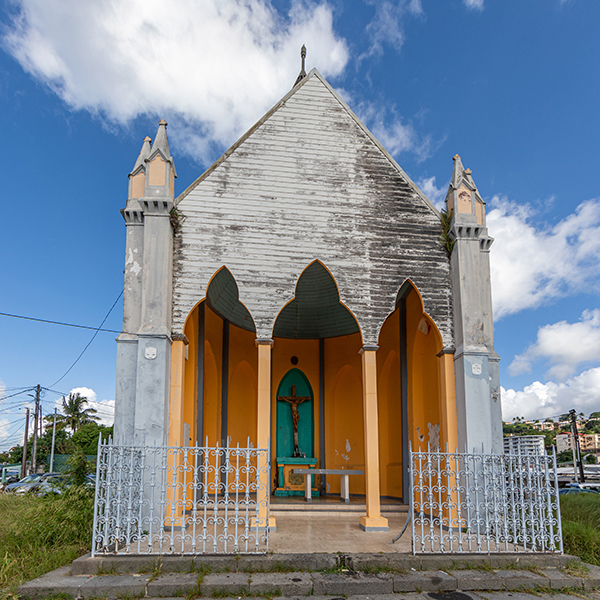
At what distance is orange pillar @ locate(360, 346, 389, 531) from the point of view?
913 cm

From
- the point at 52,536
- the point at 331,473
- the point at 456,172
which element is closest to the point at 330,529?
the point at 331,473

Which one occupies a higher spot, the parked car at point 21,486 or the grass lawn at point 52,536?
the grass lawn at point 52,536

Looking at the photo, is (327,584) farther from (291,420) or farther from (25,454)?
(25,454)

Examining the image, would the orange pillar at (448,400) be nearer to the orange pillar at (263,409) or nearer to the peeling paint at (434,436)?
the peeling paint at (434,436)

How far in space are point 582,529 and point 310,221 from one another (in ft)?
23.2

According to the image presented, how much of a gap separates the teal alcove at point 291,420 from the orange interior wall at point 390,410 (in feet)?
7.01

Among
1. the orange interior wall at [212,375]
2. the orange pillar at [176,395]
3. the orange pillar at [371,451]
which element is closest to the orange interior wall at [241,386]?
the orange interior wall at [212,375]

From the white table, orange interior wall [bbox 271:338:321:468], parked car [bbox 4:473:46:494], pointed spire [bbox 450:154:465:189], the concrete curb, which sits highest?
pointed spire [bbox 450:154:465:189]

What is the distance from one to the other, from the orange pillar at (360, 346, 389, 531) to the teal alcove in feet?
17.9

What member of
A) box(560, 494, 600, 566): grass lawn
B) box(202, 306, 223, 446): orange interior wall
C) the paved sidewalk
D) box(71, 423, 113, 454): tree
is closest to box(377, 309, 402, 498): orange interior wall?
box(560, 494, 600, 566): grass lawn

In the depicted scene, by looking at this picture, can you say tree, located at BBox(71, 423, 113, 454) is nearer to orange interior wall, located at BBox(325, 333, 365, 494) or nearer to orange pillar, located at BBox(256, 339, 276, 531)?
orange interior wall, located at BBox(325, 333, 365, 494)

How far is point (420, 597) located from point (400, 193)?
7.20 metres

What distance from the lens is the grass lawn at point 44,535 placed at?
22.0 feet

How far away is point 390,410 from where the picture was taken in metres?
13.7
